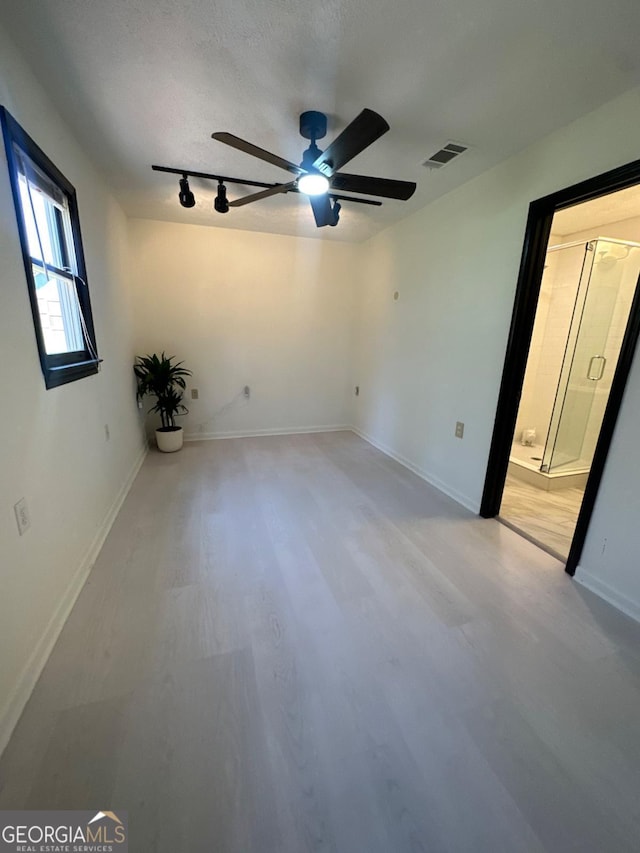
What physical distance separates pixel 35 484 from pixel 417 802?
1713 millimetres

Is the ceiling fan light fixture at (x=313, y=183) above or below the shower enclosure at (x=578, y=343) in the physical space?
above

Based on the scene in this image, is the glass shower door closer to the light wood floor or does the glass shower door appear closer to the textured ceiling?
the light wood floor

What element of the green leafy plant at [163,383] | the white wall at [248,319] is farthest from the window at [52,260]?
the white wall at [248,319]

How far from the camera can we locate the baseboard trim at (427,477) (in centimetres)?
267

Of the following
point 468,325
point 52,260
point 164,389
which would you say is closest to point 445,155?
point 468,325

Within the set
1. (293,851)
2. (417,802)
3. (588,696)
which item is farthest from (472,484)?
(293,851)

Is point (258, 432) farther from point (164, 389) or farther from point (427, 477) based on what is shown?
point (427, 477)

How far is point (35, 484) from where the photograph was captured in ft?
4.57

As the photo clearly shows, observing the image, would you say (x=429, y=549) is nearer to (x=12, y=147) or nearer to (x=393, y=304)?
(x=393, y=304)

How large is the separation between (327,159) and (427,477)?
251 centimetres

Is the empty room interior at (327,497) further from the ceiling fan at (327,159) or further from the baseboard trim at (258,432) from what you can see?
the baseboard trim at (258,432)

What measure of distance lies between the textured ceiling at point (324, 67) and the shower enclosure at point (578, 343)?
1.88 m

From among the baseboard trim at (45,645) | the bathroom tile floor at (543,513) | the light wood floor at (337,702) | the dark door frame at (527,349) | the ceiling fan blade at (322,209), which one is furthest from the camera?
the bathroom tile floor at (543,513)

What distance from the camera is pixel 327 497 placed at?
9.05 ft
